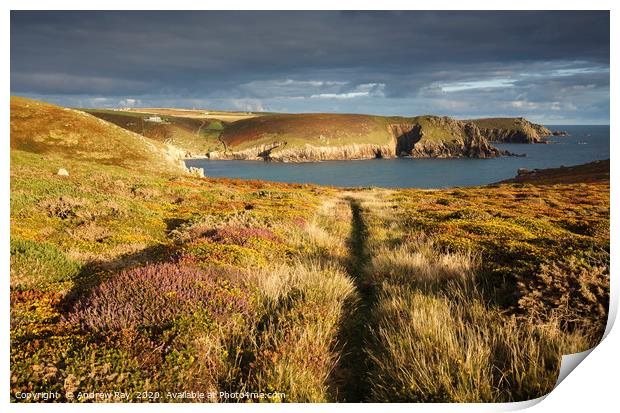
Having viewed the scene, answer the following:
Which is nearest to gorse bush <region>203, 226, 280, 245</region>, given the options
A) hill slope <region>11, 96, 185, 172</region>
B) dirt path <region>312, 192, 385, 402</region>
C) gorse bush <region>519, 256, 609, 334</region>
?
dirt path <region>312, 192, 385, 402</region>

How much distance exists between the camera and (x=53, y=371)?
163 inches

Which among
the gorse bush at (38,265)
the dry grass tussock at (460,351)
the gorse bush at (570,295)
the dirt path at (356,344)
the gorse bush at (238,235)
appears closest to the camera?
the dry grass tussock at (460,351)

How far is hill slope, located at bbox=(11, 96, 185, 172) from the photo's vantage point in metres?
41.9

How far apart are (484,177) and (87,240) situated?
113 meters

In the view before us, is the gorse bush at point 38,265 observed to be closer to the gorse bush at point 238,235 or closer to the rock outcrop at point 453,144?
the gorse bush at point 238,235

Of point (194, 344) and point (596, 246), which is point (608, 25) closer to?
point (596, 246)

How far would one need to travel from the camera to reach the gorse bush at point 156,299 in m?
4.95

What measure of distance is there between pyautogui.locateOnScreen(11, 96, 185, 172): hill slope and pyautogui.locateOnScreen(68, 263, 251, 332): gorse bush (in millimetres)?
41699

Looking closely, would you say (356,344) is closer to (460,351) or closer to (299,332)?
(299,332)

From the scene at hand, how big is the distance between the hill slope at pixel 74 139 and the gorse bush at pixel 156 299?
41.7 metres

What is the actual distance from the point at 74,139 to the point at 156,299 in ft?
160

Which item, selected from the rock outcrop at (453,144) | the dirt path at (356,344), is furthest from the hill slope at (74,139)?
the rock outcrop at (453,144)

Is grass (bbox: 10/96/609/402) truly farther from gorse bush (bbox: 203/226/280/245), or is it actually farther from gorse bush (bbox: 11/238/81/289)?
gorse bush (bbox: 203/226/280/245)
